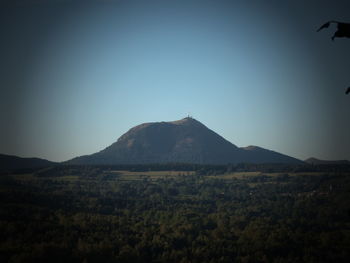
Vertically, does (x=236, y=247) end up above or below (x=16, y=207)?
below

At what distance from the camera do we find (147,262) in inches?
3748

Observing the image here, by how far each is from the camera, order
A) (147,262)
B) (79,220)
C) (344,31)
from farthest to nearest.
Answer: (79,220) → (147,262) → (344,31)

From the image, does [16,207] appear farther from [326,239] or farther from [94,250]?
[326,239]

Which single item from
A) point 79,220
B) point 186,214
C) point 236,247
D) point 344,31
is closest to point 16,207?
point 79,220

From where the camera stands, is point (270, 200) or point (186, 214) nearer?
point (186, 214)

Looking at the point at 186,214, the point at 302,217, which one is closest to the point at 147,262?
the point at 186,214

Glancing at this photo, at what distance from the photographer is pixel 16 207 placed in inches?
4845

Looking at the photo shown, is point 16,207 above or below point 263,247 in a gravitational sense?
above

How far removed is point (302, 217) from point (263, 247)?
57.4m

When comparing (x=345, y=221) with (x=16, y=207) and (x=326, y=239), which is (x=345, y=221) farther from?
(x=16, y=207)

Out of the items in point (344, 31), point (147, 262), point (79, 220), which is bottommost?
point (147, 262)

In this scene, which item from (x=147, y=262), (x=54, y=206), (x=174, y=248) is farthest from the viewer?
(x=54, y=206)

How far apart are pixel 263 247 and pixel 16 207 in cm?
8783

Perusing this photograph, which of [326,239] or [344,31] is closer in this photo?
[344,31]
